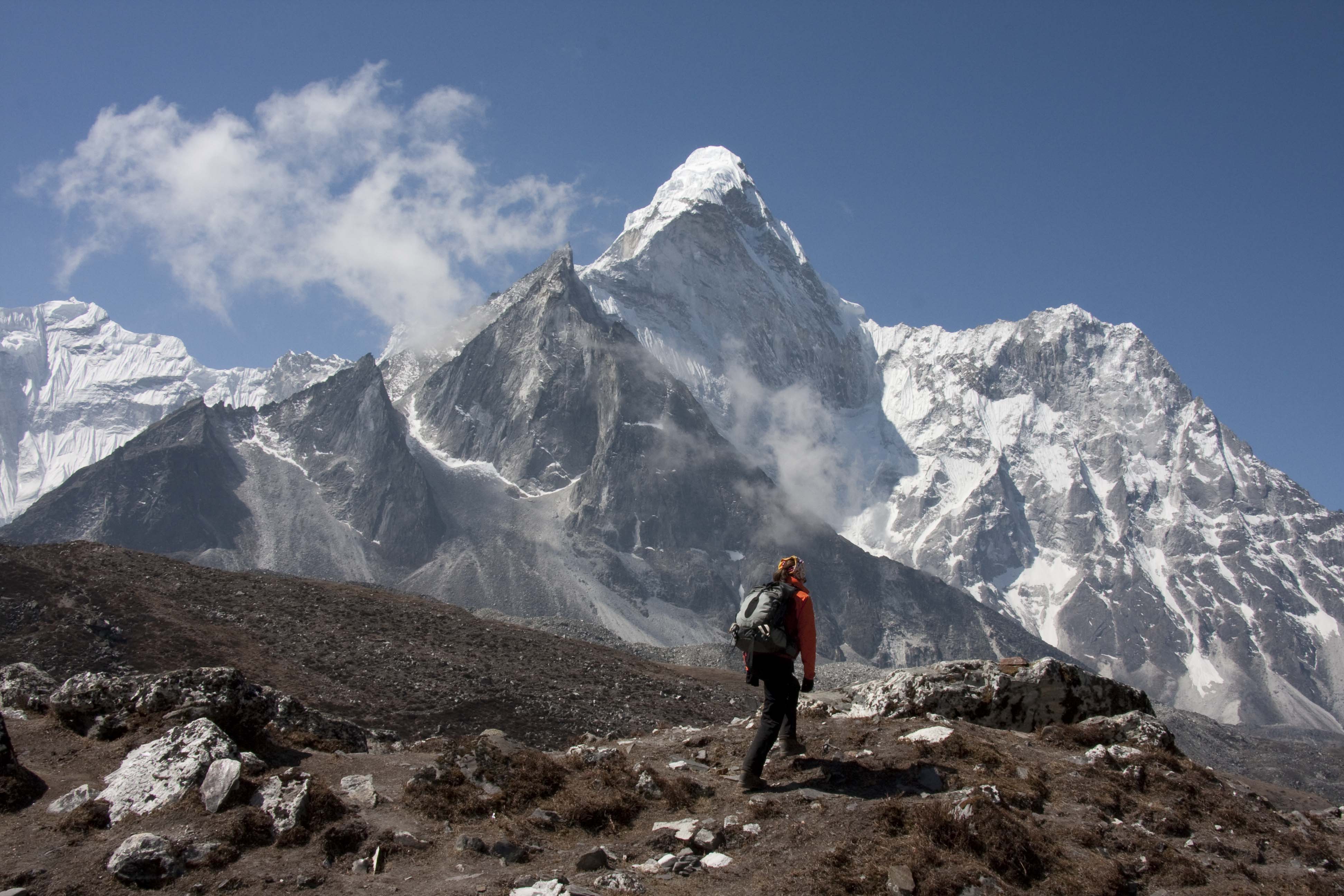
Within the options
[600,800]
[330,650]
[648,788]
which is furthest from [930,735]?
[330,650]

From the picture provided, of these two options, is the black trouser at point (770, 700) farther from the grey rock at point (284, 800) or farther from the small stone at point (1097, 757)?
the grey rock at point (284, 800)

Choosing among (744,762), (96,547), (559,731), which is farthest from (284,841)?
(96,547)

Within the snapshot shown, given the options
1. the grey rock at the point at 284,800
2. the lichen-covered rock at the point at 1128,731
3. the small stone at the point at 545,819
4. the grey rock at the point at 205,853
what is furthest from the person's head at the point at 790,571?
the grey rock at the point at 205,853

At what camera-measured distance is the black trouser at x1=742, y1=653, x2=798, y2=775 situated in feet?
41.9

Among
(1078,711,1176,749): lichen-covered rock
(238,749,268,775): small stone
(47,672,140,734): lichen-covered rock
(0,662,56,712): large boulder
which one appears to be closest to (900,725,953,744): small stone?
(1078,711,1176,749): lichen-covered rock

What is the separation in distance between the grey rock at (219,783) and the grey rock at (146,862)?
92 centimetres

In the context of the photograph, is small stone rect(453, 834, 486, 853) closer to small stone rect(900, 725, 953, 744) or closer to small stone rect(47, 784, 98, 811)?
small stone rect(47, 784, 98, 811)

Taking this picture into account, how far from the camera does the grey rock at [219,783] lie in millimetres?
11070

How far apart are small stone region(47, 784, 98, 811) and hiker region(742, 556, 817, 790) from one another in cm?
814

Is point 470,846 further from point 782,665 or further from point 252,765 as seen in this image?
point 782,665

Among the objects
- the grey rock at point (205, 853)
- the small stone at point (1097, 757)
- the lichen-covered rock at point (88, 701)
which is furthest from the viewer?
the small stone at point (1097, 757)

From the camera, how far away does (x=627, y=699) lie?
49.5m

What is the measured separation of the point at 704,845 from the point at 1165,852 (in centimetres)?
522

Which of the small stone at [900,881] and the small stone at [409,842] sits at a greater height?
the small stone at [900,881]
